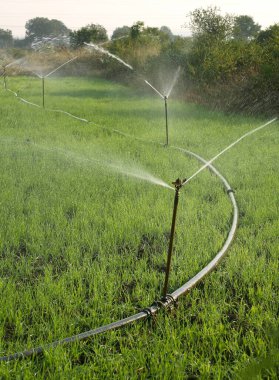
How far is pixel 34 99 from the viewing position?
13.9 m

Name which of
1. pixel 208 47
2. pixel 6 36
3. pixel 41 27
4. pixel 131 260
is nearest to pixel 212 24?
pixel 208 47

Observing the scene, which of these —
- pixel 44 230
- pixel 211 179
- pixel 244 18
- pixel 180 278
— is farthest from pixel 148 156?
pixel 244 18

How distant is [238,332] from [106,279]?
0.94 metres

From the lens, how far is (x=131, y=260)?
3367 mm

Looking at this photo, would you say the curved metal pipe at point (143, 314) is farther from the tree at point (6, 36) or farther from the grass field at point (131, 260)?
the tree at point (6, 36)

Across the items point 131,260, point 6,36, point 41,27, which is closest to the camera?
point 131,260

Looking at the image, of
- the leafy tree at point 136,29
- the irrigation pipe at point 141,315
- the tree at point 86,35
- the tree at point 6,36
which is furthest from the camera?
the tree at point 6,36

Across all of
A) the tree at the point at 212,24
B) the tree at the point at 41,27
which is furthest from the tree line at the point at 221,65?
the tree at the point at 41,27

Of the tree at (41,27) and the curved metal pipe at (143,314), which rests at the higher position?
the tree at (41,27)

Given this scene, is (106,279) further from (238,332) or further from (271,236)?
→ (271,236)

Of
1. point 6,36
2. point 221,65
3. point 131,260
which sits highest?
point 6,36

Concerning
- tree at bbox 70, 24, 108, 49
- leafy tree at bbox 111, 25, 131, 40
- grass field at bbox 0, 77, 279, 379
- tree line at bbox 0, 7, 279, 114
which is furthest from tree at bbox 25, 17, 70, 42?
grass field at bbox 0, 77, 279, 379

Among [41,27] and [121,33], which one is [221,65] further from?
[41,27]

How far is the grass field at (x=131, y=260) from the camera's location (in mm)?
2223
